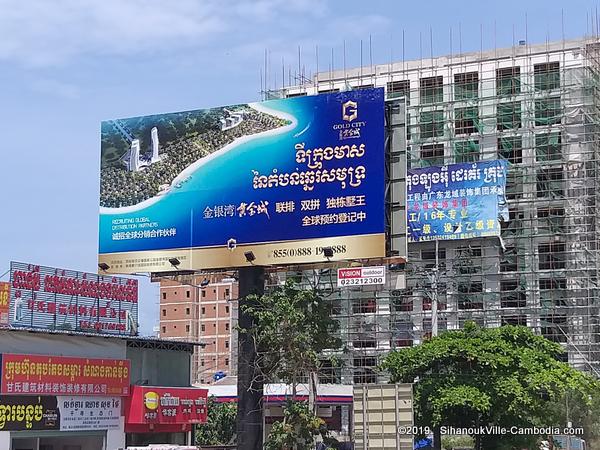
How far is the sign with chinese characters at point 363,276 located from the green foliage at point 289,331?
5.76m

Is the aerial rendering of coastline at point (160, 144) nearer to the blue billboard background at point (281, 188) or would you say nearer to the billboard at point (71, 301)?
the blue billboard background at point (281, 188)

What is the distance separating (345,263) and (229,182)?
527cm

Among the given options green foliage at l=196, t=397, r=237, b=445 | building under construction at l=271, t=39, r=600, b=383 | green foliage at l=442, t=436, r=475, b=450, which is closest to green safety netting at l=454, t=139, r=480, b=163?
building under construction at l=271, t=39, r=600, b=383

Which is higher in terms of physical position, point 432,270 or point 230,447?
point 432,270

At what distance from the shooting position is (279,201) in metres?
33.1

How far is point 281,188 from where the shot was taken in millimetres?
33156

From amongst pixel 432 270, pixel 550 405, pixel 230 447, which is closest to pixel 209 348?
pixel 432 270

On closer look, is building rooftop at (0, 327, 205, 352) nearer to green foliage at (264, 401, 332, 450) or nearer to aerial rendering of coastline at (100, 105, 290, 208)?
aerial rendering of coastline at (100, 105, 290, 208)

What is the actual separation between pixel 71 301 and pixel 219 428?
22405 mm

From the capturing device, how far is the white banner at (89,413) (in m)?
32.9

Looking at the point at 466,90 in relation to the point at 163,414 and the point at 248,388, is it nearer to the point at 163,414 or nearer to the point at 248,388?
the point at 163,414

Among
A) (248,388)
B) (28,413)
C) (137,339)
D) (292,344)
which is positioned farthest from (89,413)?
(292,344)

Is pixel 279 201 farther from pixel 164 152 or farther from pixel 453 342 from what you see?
pixel 453 342

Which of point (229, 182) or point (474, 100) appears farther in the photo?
point (474, 100)
